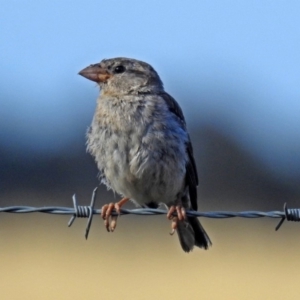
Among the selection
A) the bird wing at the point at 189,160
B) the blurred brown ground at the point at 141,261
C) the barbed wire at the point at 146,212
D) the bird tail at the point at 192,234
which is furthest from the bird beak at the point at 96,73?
the blurred brown ground at the point at 141,261

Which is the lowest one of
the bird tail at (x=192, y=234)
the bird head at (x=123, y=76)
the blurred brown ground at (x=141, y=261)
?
the blurred brown ground at (x=141, y=261)

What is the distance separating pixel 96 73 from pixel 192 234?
1710 mm

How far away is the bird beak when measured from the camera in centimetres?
944

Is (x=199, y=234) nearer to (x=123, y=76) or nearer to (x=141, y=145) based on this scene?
(x=141, y=145)

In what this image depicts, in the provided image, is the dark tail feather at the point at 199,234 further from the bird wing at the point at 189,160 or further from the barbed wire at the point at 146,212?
the barbed wire at the point at 146,212

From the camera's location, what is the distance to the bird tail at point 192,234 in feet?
31.0

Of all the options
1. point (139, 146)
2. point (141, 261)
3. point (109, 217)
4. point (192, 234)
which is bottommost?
point (141, 261)

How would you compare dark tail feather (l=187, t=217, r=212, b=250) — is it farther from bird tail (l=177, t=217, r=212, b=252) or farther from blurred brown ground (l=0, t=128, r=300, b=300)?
blurred brown ground (l=0, t=128, r=300, b=300)

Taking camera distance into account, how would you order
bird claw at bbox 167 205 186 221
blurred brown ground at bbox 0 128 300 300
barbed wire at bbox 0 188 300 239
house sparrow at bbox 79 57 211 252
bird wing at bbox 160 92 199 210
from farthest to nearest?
1. blurred brown ground at bbox 0 128 300 300
2. bird wing at bbox 160 92 199 210
3. house sparrow at bbox 79 57 211 252
4. bird claw at bbox 167 205 186 221
5. barbed wire at bbox 0 188 300 239

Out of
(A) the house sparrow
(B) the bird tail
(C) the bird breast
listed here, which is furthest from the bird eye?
(B) the bird tail

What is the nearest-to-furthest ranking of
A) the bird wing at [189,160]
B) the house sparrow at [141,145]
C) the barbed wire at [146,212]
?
the barbed wire at [146,212] < the house sparrow at [141,145] < the bird wing at [189,160]

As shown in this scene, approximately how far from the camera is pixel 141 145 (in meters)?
8.80

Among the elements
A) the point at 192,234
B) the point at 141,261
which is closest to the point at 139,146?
the point at 192,234

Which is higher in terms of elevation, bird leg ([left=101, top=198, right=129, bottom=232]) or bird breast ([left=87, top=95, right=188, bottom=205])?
bird breast ([left=87, top=95, right=188, bottom=205])
